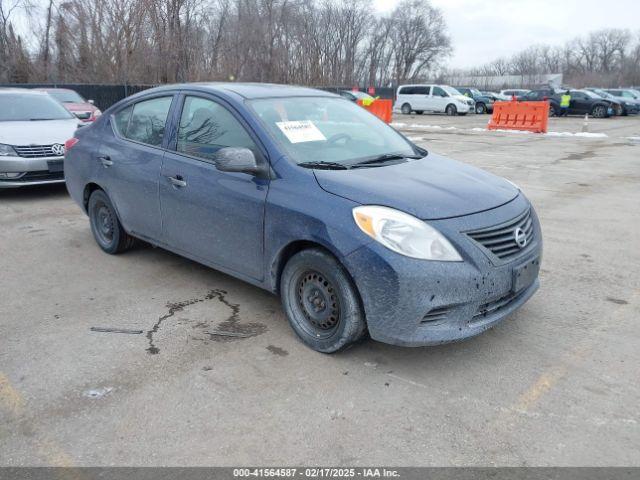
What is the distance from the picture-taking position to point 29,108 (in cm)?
898

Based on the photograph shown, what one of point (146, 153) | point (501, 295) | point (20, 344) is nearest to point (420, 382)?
point (501, 295)

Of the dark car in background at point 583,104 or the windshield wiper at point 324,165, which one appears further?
the dark car in background at point 583,104

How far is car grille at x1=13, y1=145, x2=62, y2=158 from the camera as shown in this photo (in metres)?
7.73

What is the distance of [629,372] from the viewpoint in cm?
330

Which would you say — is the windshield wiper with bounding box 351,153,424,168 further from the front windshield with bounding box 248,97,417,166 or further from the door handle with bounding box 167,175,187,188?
the door handle with bounding box 167,175,187,188

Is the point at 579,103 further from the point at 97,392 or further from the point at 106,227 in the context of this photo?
the point at 97,392

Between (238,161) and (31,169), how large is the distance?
17.9ft

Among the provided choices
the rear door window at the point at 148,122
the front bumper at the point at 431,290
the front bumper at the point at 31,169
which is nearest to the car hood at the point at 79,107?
the front bumper at the point at 31,169

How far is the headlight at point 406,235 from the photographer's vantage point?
3.08m

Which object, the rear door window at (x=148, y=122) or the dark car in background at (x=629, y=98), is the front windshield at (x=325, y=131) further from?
the dark car in background at (x=629, y=98)

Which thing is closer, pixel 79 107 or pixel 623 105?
pixel 79 107

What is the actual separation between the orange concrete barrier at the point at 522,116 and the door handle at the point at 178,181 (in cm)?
1924

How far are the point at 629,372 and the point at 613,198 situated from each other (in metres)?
5.99

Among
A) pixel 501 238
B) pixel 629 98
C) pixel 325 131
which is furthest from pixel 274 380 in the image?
pixel 629 98
